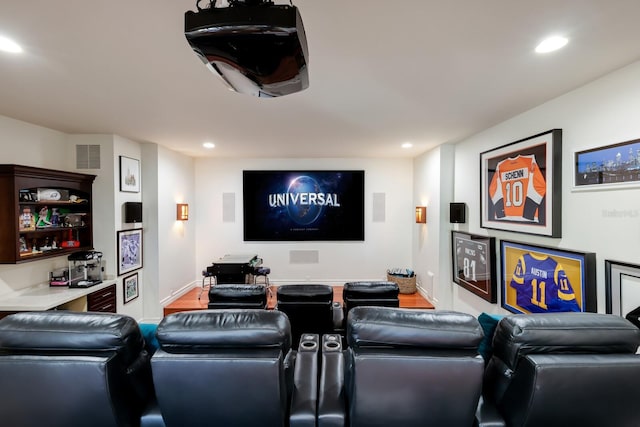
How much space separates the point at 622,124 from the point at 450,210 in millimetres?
2545

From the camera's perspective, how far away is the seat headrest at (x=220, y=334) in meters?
1.36

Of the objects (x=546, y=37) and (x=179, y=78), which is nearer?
(x=546, y=37)

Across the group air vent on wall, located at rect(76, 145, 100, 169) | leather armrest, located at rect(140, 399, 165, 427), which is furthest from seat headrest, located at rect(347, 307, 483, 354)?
air vent on wall, located at rect(76, 145, 100, 169)

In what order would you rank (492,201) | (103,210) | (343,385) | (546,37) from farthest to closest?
1. (103,210)
2. (492,201)
3. (546,37)
4. (343,385)

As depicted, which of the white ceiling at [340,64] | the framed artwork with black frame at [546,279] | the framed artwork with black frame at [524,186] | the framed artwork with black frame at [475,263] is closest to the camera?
the white ceiling at [340,64]

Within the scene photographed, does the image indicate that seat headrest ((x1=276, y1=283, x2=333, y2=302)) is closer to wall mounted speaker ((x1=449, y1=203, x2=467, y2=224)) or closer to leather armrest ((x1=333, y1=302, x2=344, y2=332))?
leather armrest ((x1=333, y1=302, x2=344, y2=332))

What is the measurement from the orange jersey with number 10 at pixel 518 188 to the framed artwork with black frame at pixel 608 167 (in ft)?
1.26

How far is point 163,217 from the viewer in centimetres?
503

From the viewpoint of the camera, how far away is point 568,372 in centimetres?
125

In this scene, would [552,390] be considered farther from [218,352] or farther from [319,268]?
[319,268]

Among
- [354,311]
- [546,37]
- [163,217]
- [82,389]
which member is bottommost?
[82,389]

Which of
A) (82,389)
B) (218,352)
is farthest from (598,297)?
(82,389)

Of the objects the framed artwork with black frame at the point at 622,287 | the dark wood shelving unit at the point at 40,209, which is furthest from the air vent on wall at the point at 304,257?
the framed artwork with black frame at the point at 622,287

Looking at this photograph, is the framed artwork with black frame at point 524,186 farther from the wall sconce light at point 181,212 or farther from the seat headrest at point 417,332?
the wall sconce light at point 181,212
